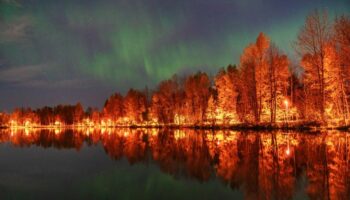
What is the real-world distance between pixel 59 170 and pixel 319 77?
1360 inches

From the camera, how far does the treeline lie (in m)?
39.0

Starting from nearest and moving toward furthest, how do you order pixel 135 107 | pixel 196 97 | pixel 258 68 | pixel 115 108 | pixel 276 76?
1. pixel 276 76
2. pixel 258 68
3. pixel 196 97
4. pixel 135 107
5. pixel 115 108

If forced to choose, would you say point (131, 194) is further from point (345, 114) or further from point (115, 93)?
point (115, 93)

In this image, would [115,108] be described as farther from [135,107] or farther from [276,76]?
[276,76]

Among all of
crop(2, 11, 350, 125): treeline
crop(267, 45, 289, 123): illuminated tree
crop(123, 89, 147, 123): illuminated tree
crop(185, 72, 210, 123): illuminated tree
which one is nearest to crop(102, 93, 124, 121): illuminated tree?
crop(123, 89, 147, 123): illuminated tree

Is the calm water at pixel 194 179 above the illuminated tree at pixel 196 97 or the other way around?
the other way around

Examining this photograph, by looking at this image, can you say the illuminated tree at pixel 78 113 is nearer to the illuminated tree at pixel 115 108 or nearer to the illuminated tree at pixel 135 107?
the illuminated tree at pixel 115 108

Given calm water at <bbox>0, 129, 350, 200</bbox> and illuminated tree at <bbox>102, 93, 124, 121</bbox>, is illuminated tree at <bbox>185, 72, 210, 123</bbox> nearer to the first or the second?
illuminated tree at <bbox>102, 93, 124, 121</bbox>

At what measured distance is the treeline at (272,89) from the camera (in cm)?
3900

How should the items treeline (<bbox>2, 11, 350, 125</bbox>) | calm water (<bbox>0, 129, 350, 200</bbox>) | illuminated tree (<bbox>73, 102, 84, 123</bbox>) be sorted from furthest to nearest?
illuminated tree (<bbox>73, 102, 84, 123</bbox>)
treeline (<bbox>2, 11, 350, 125</bbox>)
calm water (<bbox>0, 129, 350, 200</bbox>)

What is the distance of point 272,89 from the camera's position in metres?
51.2

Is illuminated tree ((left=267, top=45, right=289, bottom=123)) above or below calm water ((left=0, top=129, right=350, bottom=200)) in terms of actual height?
above

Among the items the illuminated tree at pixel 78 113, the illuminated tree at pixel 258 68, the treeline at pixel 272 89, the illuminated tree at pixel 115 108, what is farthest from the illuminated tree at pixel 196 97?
the illuminated tree at pixel 78 113

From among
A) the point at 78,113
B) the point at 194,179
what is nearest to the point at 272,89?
the point at 194,179
